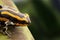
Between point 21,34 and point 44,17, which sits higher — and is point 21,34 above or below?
below

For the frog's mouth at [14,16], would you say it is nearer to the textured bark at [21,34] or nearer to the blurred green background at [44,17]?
the textured bark at [21,34]

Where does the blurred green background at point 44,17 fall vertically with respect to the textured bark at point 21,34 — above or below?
above

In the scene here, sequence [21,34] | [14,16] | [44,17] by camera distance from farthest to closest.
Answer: [44,17]
[21,34]
[14,16]

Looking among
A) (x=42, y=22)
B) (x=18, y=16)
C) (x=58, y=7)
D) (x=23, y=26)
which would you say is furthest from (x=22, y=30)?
(x=58, y=7)

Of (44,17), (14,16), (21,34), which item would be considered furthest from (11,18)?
(44,17)

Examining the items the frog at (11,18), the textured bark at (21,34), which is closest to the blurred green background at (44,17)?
the textured bark at (21,34)

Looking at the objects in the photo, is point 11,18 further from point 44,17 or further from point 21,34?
point 44,17

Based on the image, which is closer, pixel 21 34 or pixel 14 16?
pixel 14 16

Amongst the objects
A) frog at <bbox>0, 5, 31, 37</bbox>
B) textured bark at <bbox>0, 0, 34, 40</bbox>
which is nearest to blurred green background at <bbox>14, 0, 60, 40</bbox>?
textured bark at <bbox>0, 0, 34, 40</bbox>
